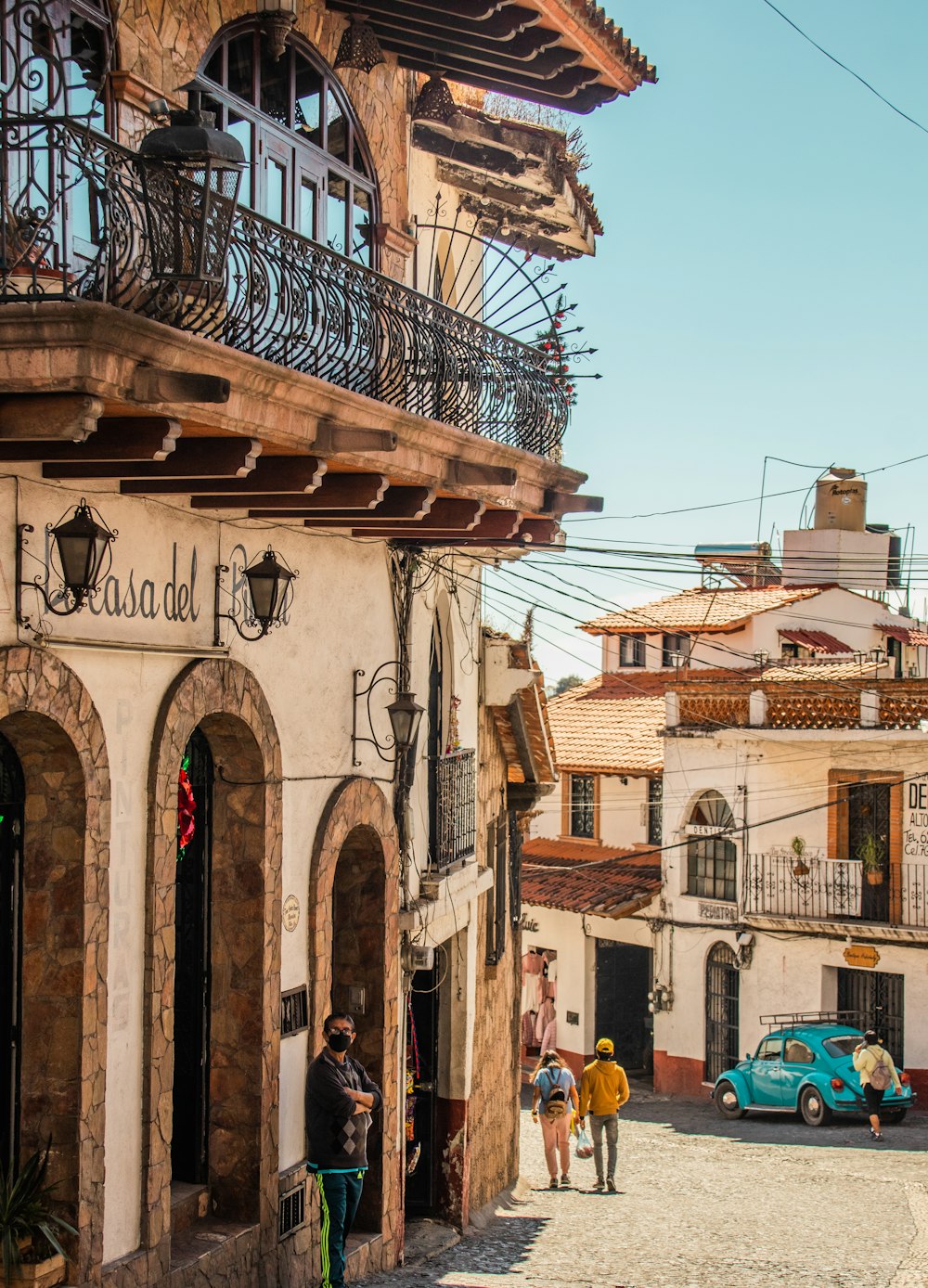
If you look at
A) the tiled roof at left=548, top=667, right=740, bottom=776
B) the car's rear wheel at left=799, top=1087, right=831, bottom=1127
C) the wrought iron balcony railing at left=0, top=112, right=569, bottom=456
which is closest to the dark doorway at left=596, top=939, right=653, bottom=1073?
the tiled roof at left=548, top=667, right=740, bottom=776

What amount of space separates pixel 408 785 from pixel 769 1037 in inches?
610

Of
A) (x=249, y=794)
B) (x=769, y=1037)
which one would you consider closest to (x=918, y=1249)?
(x=249, y=794)

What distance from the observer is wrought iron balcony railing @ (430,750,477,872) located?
14.4m

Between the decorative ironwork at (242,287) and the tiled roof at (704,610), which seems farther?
the tiled roof at (704,610)

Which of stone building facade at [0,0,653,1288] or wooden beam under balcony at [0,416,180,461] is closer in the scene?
wooden beam under balcony at [0,416,180,461]

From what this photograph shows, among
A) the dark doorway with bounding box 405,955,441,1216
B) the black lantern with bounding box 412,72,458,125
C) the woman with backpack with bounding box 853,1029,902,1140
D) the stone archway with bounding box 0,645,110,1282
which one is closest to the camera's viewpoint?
the stone archway with bounding box 0,645,110,1282

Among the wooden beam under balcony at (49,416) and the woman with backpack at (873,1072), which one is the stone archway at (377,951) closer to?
the wooden beam under balcony at (49,416)

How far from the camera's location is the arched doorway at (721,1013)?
3123 cm

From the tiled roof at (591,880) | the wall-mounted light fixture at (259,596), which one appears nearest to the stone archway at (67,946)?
the wall-mounted light fixture at (259,596)

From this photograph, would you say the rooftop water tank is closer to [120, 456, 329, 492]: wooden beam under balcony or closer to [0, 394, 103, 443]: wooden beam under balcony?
[120, 456, 329, 492]: wooden beam under balcony

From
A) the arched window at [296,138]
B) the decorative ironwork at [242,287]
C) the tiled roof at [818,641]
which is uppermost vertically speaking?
the arched window at [296,138]

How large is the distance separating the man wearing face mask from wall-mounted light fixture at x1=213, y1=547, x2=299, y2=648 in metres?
2.62

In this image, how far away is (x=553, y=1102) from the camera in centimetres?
1777

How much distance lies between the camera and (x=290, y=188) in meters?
11.2
